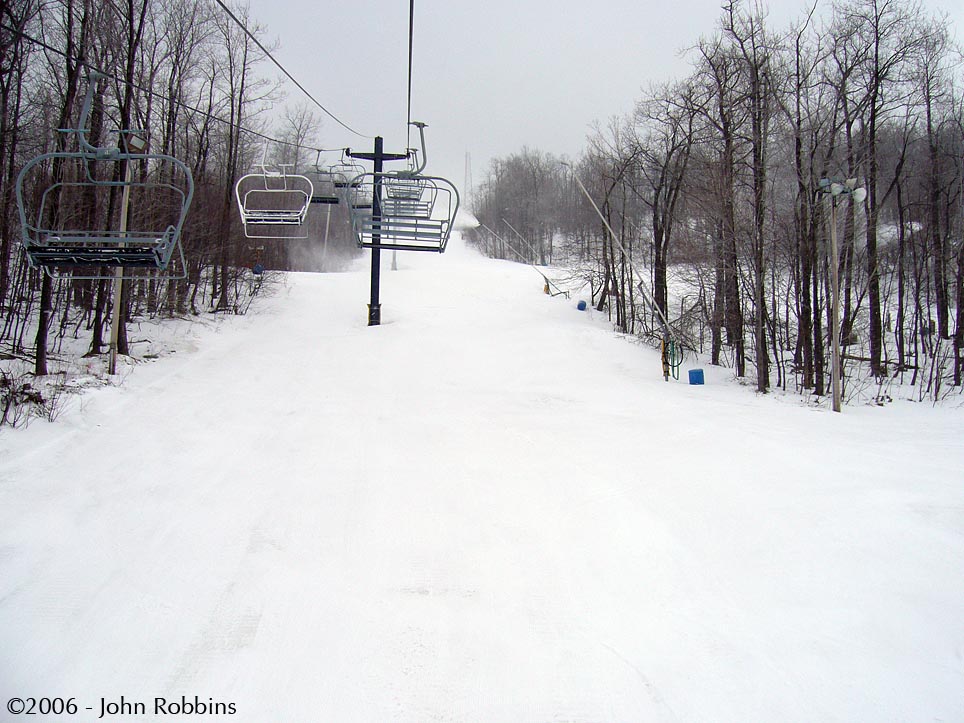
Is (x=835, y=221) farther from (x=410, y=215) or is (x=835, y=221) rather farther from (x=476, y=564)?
(x=476, y=564)

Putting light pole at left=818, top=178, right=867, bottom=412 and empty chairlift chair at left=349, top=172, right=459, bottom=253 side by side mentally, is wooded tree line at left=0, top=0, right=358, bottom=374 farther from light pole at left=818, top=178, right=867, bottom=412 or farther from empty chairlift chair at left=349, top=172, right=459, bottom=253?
light pole at left=818, top=178, right=867, bottom=412

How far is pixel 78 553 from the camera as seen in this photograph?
4547mm

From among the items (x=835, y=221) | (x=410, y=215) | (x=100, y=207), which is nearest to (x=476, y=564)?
(x=410, y=215)

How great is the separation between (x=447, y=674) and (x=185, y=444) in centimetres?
514

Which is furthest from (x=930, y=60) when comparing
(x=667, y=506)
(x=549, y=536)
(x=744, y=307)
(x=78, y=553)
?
(x=78, y=553)

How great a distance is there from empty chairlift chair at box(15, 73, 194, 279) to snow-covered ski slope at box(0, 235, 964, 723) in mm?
2248

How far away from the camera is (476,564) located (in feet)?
15.5

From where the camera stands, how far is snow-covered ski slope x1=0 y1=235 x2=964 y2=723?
132 inches

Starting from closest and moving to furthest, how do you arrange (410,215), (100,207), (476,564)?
(476,564)
(410,215)
(100,207)

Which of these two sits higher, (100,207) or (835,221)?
(100,207)

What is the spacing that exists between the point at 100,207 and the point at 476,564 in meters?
13.6

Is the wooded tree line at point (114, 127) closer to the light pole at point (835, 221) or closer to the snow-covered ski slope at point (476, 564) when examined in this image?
the snow-covered ski slope at point (476, 564)

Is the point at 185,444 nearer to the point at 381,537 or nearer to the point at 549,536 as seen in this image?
the point at 381,537

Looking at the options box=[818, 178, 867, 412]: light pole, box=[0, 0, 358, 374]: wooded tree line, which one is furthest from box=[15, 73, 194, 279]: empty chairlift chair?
box=[818, 178, 867, 412]: light pole
